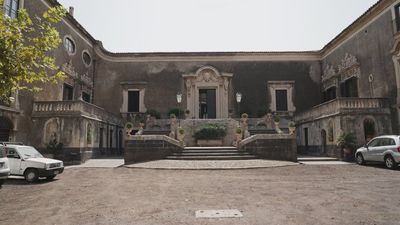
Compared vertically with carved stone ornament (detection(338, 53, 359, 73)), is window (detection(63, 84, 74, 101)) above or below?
below

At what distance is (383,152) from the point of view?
42.7ft

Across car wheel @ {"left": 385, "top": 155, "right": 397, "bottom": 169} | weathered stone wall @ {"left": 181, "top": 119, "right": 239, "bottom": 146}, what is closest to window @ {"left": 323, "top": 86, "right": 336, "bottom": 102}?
weathered stone wall @ {"left": 181, "top": 119, "right": 239, "bottom": 146}

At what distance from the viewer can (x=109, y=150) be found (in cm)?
2216

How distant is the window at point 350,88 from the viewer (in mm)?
21000

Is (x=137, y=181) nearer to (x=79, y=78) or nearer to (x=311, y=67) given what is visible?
(x=79, y=78)

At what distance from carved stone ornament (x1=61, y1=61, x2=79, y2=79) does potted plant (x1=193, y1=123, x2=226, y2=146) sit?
34.9ft

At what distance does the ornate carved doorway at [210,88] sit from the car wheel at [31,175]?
16843 millimetres

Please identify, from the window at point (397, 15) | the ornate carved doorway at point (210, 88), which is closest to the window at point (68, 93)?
the ornate carved doorway at point (210, 88)

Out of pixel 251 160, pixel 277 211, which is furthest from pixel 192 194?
pixel 251 160

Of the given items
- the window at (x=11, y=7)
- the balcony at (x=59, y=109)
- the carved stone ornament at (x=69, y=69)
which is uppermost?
the window at (x=11, y=7)

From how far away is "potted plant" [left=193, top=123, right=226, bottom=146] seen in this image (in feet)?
65.8

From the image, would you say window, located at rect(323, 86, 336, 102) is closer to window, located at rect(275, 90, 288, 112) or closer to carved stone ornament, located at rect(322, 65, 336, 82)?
carved stone ornament, located at rect(322, 65, 336, 82)

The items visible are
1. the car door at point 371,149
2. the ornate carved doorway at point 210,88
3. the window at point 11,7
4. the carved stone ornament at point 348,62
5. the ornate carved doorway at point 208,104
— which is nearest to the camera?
the car door at point 371,149

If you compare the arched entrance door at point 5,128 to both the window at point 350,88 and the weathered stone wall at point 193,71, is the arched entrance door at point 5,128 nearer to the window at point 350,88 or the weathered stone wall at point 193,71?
the weathered stone wall at point 193,71
